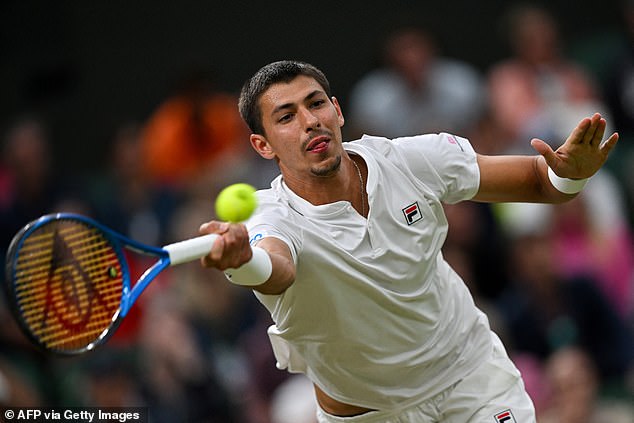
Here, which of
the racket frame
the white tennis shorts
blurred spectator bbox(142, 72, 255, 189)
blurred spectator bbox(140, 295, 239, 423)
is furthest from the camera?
blurred spectator bbox(142, 72, 255, 189)

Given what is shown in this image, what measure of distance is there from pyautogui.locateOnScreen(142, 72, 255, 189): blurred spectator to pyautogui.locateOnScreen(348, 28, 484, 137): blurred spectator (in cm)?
100

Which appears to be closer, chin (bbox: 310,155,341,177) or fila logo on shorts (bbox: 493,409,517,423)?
chin (bbox: 310,155,341,177)

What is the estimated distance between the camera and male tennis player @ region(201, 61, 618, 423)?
4.67 m

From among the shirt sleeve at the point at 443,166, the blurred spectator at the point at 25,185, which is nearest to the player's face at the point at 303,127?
the shirt sleeve at the point at 443,166

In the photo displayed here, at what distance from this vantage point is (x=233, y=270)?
13.9ft

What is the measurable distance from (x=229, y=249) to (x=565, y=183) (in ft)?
5.01

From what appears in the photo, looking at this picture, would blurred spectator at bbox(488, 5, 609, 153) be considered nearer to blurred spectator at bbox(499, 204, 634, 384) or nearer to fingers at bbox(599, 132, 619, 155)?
blurred spectator at bbox(499, 204, 634, 384)

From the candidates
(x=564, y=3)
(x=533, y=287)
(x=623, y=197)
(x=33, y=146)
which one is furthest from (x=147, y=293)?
(x=564, y=3)

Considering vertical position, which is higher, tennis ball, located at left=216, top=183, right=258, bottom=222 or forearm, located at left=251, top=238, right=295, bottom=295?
tennis ball, located at left=216, top=183, right=258, bottom=222

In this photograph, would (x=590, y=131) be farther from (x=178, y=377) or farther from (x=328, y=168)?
(x=178, y=377)

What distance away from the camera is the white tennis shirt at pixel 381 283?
4645 mm

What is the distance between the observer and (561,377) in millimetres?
7359

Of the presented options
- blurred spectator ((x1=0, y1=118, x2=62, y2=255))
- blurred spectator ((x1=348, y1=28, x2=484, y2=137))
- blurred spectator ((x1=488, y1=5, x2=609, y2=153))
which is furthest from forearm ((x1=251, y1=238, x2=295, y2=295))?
blurred spectator ((x1=0, y1=118, x2=62, y2=255))

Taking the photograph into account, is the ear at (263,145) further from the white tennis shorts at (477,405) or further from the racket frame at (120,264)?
the white tennis shorts at (477,405)
